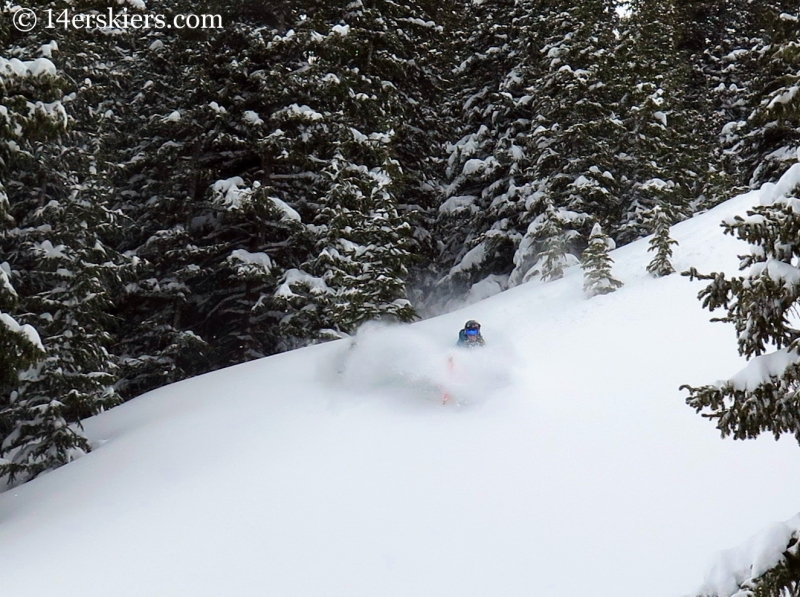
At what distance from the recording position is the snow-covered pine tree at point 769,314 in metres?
4.35

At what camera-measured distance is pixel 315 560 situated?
27.7 ft

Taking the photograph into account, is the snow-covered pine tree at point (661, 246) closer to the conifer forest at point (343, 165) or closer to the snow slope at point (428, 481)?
the conifer forest at point (343, 165)

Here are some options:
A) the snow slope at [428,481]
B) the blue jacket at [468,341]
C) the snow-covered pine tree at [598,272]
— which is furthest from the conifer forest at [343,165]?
the blue jacket at [468,341]

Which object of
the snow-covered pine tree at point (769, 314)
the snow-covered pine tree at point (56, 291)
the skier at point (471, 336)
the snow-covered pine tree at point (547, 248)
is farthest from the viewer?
the snow-covered pine tree at point (547, 248)

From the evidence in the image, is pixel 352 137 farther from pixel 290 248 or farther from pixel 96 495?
pixel 96 495

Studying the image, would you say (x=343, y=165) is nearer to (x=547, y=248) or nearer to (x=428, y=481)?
(x=547, y=248)

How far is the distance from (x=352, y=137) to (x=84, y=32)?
717 cm

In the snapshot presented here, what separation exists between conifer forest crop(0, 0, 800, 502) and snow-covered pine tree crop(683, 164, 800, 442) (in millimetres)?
11977

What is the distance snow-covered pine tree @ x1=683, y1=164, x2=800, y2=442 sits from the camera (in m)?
4.35

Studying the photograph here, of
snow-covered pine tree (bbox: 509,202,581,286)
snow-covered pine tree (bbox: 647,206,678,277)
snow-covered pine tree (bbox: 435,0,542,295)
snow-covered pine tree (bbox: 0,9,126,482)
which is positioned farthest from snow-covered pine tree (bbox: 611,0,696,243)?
snow-covered pine tree (bbox: 0,9,126,482)

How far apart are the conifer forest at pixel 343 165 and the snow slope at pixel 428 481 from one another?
3.00 m

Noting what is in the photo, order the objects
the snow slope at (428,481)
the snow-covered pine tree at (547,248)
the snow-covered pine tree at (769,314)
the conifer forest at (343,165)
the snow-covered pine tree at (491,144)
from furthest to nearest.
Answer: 1. the snow-covered pine tree at (491,144)
2. the snow-covered pine tree at (547,248)
3. the conifer forest at (343,165)
4. the snow slope at (428,481)
5. the snow-covered pine tree at (769,314)

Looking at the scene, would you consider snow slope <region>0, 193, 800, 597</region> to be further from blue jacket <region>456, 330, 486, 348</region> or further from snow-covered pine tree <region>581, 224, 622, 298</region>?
snow-covered pine tree <region>581, 224, 622, 298</region>

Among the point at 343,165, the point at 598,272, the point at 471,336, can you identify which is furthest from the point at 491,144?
the point at 471,336
